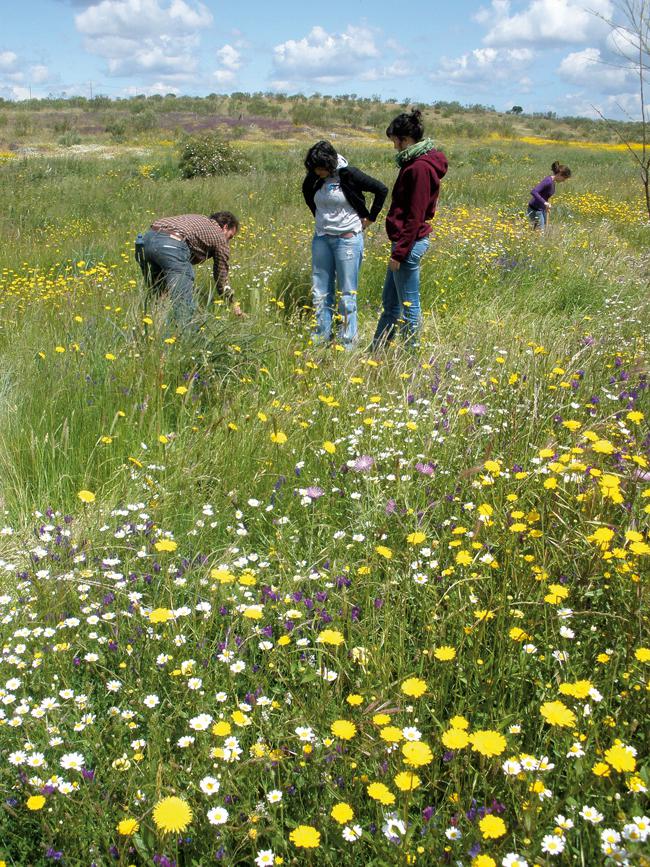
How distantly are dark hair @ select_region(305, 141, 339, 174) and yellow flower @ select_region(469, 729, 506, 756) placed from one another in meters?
4.98

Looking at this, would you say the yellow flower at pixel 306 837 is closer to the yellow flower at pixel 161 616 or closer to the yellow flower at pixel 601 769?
the yellow flower at pixel 601 769

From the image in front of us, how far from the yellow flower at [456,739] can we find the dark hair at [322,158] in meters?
4.94

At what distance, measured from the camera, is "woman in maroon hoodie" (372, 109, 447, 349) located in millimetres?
5219

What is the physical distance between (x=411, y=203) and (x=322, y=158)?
870 mm

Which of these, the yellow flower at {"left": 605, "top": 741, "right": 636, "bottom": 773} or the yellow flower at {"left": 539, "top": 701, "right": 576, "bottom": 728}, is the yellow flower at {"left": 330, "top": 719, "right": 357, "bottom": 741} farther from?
the yellow flower at {"left": 605, "top": 741, "right": 636, "bottom": 773}

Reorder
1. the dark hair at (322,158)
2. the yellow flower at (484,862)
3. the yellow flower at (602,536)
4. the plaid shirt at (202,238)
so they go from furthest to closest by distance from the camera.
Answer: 1. the dark hair at (322,158)
2. the plaid shirt at (202,238)
3. the yellow flower at (602,536)
4. the yellow flower at (484,862)

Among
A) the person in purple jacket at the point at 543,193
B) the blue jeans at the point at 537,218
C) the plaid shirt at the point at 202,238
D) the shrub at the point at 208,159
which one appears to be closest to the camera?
the plaid shirt at the point at 202,238

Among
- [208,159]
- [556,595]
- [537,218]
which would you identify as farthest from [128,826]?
[208,159]

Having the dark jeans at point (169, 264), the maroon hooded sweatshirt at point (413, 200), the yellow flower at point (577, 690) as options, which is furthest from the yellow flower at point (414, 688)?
the maroon hooded sweatshirt at point (413, 200)

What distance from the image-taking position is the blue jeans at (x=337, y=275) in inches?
223

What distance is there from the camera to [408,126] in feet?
17.3

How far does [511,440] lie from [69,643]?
2.09m

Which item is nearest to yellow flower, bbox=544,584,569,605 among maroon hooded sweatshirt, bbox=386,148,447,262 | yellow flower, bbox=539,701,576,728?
yellow flower, bbox=539,701,576,728

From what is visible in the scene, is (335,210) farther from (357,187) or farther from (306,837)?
(306,837)
